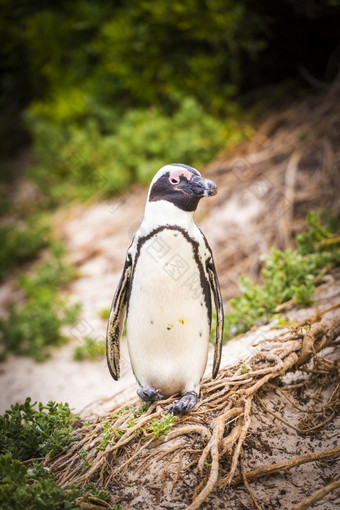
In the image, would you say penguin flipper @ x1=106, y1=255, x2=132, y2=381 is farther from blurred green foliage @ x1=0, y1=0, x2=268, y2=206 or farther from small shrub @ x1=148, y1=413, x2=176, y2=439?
blurred green foliage @ x1=0, y1=0, x2=268, y2=206

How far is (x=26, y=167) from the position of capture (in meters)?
7.56

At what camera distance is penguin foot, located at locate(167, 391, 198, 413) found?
2002mm

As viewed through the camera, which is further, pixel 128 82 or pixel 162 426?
pixel 128 82

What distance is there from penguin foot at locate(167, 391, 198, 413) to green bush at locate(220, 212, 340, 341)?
101cm

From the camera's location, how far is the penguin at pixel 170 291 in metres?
1.99

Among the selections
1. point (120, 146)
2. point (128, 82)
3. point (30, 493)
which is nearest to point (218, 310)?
point (30, 493)

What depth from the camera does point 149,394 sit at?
2111 millimetres

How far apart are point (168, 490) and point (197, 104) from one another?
4705 millimetres

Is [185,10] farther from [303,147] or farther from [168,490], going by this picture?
[168,490]

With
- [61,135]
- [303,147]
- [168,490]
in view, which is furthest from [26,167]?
[168,490]

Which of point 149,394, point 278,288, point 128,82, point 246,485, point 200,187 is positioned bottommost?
point 278,288

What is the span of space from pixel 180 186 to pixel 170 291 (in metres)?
0.44

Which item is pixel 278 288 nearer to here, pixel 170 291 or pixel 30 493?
pixel 170 291

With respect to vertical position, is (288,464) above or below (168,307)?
below
